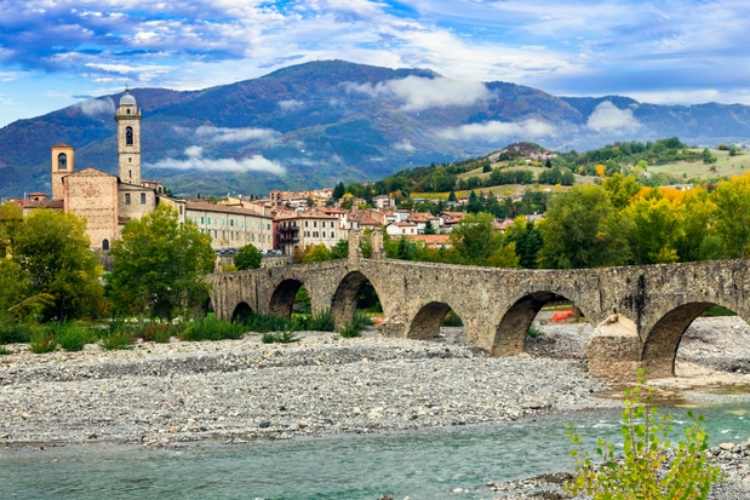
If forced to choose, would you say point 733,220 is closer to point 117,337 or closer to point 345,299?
point 345,299

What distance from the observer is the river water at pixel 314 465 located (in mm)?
17906

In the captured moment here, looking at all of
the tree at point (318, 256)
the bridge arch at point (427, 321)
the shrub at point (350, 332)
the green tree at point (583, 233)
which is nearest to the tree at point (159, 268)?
the shrub at point (350, 332)

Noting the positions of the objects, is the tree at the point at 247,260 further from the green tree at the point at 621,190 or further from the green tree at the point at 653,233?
the green tree at the point at 653,233

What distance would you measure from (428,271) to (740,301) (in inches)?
630

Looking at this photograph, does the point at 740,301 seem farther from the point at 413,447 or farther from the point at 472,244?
the point at 472,244

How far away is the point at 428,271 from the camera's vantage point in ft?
133

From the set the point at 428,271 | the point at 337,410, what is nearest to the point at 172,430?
the point at 337,410

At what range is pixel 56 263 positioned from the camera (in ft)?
165

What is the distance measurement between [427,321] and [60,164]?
72.5 meters

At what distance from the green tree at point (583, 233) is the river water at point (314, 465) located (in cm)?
3400

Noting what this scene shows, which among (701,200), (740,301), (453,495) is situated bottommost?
(453,495)

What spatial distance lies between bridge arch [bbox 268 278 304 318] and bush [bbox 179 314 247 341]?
10.6 metres

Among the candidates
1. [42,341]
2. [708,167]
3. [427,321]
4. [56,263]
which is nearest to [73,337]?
[42,341]

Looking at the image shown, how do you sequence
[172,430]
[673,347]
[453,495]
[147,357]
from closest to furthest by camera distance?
1. [453,495]
2. [172,430]
3. [673,347]
4. [147,357]
